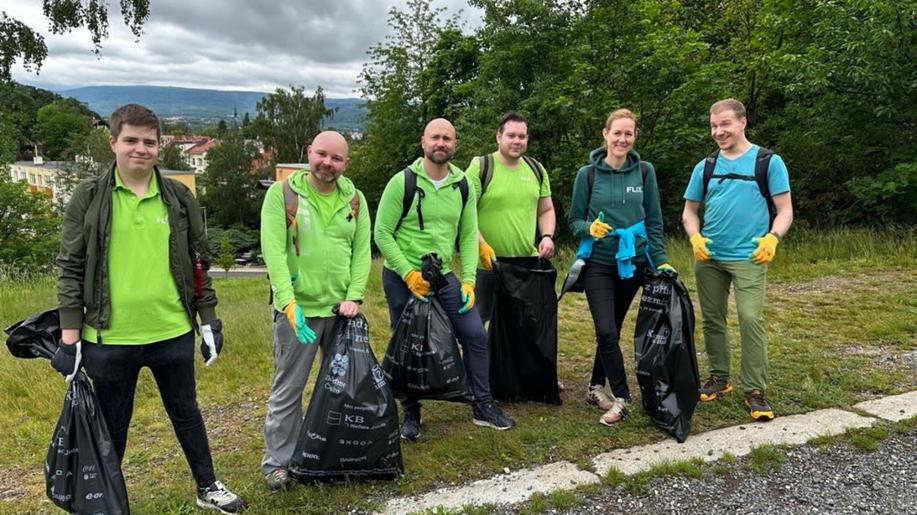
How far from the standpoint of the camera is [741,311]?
151 inches

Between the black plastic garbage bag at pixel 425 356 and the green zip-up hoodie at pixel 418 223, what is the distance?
0.25 meters

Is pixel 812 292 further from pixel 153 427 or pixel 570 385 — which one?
pixel 153 427

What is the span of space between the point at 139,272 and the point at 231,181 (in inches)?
2243

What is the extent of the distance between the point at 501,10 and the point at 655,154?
495 centimetres

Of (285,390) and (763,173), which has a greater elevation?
(763,173)

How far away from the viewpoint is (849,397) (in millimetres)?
4023

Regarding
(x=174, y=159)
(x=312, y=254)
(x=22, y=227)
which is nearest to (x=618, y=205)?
(x=312, y=254)

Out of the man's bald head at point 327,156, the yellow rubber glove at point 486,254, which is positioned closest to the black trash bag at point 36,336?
the man's bald head at point 327,156

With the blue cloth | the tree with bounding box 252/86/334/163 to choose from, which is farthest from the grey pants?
the tree with bounding box 252/86/334/163

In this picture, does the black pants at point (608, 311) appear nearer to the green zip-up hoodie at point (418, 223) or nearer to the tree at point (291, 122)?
the green zip-up hoodie at point (418, 223)

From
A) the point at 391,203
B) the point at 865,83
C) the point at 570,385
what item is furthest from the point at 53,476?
the point at 865,83

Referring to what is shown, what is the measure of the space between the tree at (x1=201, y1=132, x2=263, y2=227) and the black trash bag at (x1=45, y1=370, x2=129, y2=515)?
5581 cm

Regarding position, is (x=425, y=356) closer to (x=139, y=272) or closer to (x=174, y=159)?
(x=139, y=272)

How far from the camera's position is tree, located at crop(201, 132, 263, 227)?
55.5 meters
